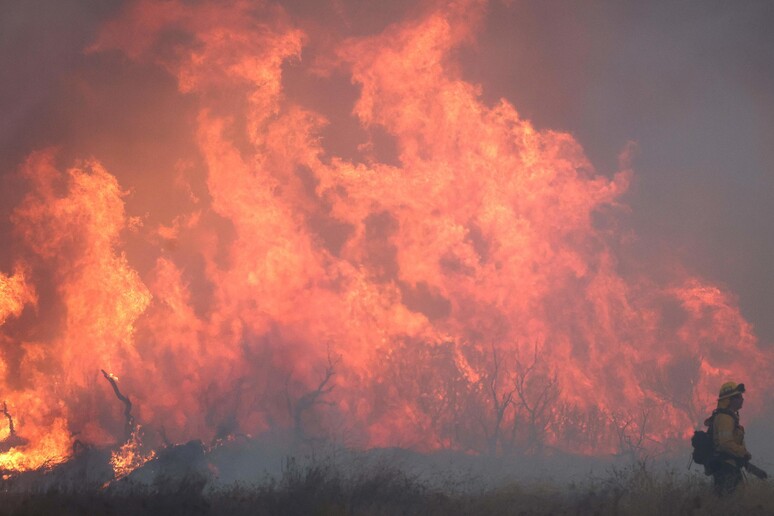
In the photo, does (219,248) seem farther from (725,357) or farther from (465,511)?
(725,357)

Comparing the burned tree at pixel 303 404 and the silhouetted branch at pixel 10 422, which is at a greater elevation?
the burned tree at pixel 303 404

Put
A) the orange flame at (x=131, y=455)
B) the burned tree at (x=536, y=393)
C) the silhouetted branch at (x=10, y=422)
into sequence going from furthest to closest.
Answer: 1. the burned tree at (x=536, y=393)
2. the silhouetted branch at (x=10, y=422)
3. the orange flame at (x=131, y=455)

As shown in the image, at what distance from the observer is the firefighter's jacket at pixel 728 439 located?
1067cm

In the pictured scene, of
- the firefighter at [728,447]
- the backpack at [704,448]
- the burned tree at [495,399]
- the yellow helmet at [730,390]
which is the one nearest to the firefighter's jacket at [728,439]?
the firefighter at [728,447]

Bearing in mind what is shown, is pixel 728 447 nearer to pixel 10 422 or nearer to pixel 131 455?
pixel 131 455

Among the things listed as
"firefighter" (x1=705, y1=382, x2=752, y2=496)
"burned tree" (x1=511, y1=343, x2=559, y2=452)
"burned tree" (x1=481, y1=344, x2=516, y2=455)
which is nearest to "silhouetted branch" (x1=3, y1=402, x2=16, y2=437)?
"burned tree" (x1=481, y1=344, x2=516, y2=455)

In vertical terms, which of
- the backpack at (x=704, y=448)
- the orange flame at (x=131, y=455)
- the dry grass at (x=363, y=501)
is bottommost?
the orange flame at (x=131, y=455)

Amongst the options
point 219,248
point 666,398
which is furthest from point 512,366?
point 219,248

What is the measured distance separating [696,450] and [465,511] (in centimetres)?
463

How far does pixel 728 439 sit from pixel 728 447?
0.45ft

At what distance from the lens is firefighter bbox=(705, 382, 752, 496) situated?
34.9 feet

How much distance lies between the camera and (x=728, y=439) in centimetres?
1079

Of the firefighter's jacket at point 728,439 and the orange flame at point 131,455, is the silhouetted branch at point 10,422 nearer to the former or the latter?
the orange flame at point 131,455

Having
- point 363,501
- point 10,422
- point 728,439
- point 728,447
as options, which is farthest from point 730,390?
point 10,422
